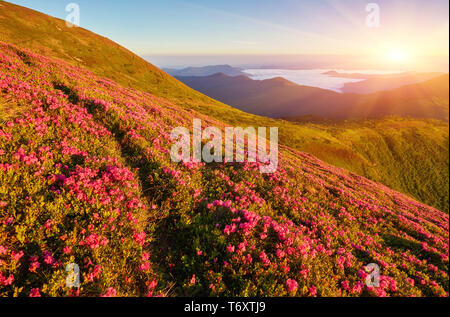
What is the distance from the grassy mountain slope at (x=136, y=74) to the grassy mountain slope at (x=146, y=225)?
140ft

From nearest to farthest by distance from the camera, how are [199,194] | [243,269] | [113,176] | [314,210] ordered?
1. [243,269]
2. [113,176]
3. [199,194]
4. [314,210]

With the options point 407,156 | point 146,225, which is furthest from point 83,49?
point 407,156

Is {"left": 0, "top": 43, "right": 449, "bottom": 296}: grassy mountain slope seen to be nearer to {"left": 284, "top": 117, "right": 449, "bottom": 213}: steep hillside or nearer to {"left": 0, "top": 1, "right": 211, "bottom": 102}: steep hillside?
{"left": 284, "top": 117, "right": 449, "bottom": 213}: steep hillside

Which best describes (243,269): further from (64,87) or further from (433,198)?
(433,198)

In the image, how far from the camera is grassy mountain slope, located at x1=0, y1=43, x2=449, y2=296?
4.54m

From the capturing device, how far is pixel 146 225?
20.1ft

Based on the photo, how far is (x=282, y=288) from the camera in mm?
5133

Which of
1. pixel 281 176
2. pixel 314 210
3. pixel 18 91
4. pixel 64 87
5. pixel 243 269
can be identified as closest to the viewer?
pixel 243 269

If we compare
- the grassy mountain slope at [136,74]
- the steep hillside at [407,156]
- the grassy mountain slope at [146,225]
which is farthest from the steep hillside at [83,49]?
the steep hillside at [407,156]

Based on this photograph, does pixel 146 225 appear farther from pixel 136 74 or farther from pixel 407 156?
pixel 136 74

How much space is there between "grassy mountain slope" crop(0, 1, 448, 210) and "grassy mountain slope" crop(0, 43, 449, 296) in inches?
1677

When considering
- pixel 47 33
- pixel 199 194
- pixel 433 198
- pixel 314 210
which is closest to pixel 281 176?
pixel 314 210

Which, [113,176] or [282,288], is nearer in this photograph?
[282,288]
